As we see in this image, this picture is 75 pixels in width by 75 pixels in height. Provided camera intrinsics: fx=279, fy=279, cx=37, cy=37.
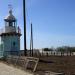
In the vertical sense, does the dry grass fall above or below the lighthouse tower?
below

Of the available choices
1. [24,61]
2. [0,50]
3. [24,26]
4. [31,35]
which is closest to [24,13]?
[24,26]

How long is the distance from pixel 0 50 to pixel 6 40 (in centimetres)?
224

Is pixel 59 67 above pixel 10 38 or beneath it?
beneath

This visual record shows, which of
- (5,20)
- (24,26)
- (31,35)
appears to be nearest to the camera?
(24,26)

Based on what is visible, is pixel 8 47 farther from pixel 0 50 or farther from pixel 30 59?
pixel 30 59

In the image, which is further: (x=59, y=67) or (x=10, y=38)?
(x=10, y=38)

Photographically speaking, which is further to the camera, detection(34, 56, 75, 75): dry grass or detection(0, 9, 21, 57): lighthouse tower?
detection(0, 9, 21, 57): lighthouse tower

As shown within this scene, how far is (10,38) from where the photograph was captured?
39.7 m

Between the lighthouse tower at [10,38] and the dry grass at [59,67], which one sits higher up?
the lighthouse tower at [10,38]

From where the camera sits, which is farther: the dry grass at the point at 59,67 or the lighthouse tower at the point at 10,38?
the lighthouse tower at the point at 10,38

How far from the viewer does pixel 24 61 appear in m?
21.0

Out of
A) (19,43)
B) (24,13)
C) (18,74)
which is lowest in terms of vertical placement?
(18,74)

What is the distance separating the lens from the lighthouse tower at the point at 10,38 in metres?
39.2

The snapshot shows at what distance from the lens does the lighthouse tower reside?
39.2 metres
